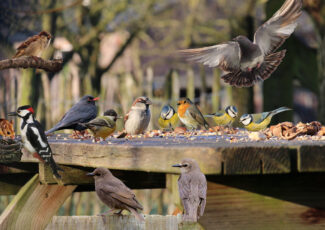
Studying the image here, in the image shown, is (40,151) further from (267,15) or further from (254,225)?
(267,15)

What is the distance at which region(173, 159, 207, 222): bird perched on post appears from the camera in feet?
6.35

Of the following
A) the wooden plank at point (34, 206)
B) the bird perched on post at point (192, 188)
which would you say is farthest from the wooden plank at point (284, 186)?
the wooden plank at point (34, 206)

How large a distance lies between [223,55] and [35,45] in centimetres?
85

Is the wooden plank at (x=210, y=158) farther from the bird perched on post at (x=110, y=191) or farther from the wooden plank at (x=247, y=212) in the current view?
the wooden plank at (x=247, y=212)

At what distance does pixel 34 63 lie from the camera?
2457mm

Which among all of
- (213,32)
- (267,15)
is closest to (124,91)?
(213,32)

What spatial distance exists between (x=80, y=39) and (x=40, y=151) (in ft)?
35.3

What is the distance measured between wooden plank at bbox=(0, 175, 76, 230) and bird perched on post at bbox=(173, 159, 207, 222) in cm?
129

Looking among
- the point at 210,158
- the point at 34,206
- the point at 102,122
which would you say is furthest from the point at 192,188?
the point at 34,206

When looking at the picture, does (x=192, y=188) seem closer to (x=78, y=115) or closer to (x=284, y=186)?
(x=284, y=186)

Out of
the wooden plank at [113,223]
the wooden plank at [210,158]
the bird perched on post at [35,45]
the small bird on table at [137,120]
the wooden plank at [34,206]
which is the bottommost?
the wooden plank at [34,206]

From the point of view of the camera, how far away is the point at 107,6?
12.7 metres

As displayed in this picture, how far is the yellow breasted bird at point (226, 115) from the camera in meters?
2.79

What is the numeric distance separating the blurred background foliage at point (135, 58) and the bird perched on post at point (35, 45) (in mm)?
153
